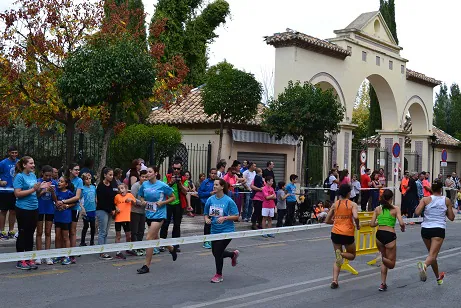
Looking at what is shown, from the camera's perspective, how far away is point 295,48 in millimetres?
23891

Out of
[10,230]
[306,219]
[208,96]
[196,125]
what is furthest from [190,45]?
[10,230]

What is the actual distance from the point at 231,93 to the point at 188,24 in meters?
14.1

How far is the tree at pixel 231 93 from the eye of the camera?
21.4 meters

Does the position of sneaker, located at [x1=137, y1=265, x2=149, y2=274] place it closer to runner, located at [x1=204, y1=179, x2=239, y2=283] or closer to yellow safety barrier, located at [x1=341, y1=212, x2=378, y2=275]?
runner, located at [x1=204, y1=179, x2=239, y2=283]

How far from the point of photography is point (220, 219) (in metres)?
9.59

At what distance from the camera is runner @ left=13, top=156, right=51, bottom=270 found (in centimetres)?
1009

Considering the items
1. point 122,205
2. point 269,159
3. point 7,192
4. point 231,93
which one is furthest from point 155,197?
point 269,159

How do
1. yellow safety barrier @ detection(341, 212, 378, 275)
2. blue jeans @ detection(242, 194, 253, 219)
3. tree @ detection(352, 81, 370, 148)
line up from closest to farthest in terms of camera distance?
yellow safety barrier @ detection(341, 212, 378, 275) → blue jeans @ detection(242, 194, 253, 219) → tree @ detection(352, 81, 370, 148)

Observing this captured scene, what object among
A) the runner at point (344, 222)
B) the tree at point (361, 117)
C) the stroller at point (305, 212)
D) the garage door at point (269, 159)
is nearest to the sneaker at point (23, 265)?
the runner at point (344, 222)

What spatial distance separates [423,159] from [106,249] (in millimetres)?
29284

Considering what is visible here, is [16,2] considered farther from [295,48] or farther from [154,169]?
[154,169]

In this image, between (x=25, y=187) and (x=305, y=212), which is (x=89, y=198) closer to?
(x=25, y=187)

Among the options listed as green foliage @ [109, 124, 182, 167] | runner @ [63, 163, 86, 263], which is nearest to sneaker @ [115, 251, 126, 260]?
runner @ [63, 163, 86, 263]

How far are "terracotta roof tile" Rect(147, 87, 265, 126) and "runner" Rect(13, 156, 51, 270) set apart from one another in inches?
525
